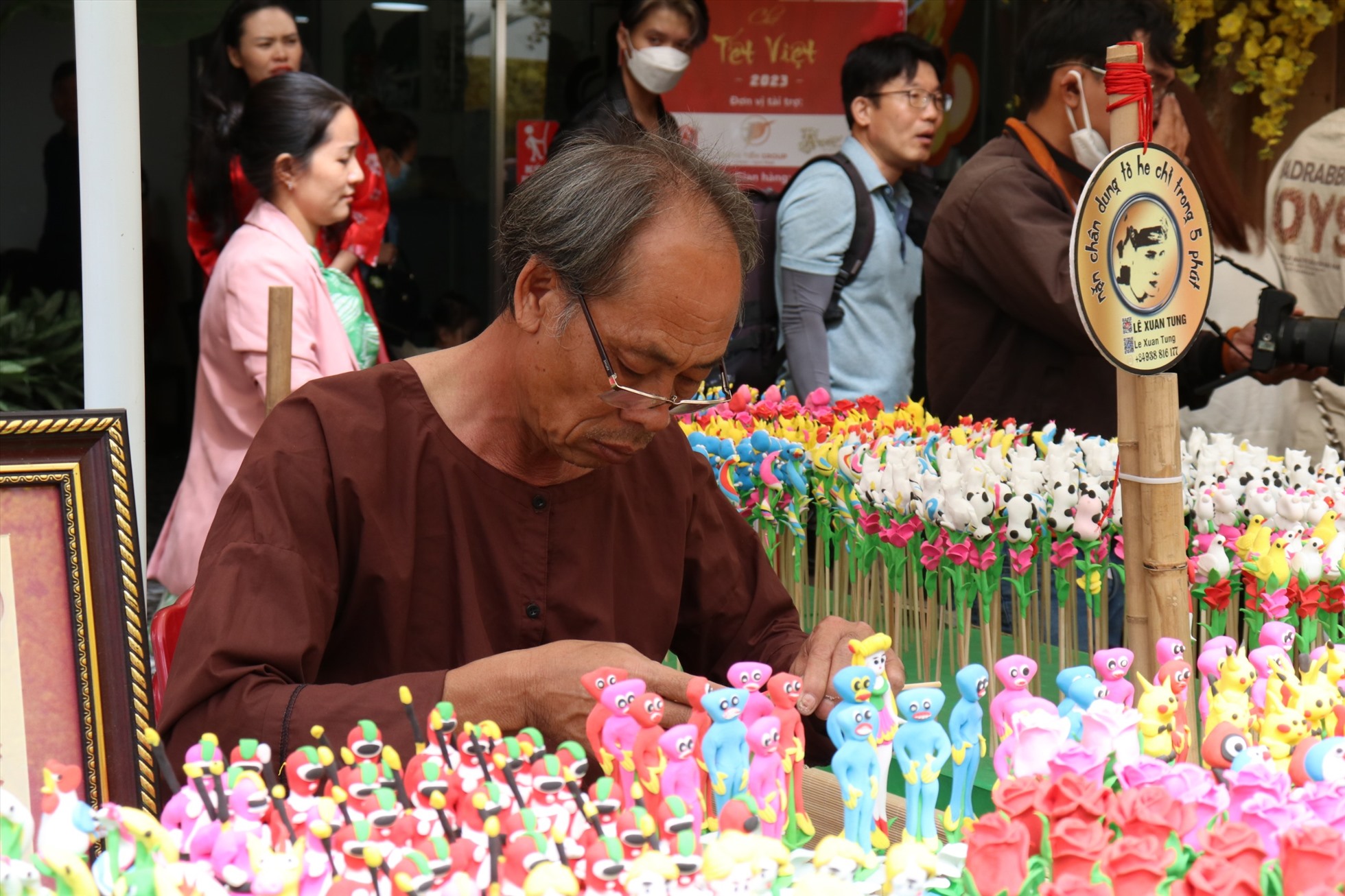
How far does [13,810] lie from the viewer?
0.94 metres

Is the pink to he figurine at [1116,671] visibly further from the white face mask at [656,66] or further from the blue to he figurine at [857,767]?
the white face mask at [656,66]

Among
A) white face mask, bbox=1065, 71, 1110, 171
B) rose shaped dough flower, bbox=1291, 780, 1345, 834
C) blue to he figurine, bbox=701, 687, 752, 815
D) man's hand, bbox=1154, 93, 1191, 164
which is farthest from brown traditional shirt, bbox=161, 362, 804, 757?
man's hand, bbox=1154, 93, 1191, 164

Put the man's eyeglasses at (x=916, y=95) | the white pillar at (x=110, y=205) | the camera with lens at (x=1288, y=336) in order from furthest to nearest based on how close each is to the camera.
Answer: the man's eyeglasses at (x=916, y=95) → the camera with lens at (x=1288, y=336) → the white pillar at (x=110, y=205)

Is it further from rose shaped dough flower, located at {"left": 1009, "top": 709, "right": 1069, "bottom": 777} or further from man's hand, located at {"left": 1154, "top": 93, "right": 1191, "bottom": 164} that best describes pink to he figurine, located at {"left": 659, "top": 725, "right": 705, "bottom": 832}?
man's hand, located at {"left": 1154, "top": 93, "right": 1191, "bottom": 164}

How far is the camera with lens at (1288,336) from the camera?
100.0 inches

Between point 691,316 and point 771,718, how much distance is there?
19.3 inches

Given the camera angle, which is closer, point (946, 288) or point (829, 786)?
point (829, 786)

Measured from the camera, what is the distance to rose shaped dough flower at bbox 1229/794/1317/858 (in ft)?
3.23

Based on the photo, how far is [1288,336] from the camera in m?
2.57

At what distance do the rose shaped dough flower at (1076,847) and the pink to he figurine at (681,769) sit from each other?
0.90ft

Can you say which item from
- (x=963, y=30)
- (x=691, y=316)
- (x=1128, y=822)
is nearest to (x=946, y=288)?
(x=691, y=316)

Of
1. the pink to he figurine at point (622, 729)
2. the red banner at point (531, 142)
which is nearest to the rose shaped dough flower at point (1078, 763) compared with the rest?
the pink to he figurine at point (622, 729)

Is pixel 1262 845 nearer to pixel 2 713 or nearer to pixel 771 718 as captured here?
pixel 771 718

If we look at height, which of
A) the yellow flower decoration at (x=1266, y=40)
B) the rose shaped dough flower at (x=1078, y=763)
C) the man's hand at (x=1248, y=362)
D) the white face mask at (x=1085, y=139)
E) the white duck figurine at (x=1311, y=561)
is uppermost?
the yellow flower decoration at (x=1266, y=40)
